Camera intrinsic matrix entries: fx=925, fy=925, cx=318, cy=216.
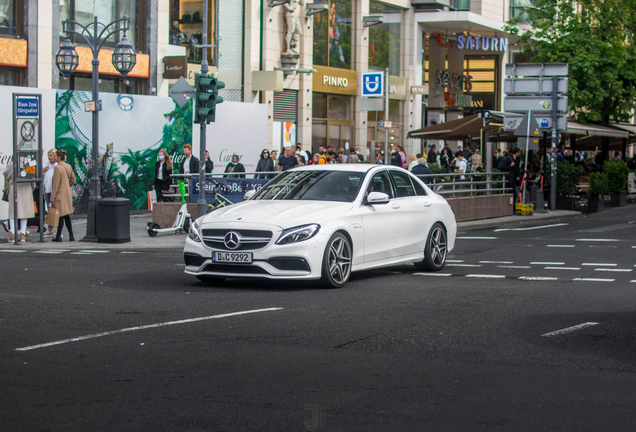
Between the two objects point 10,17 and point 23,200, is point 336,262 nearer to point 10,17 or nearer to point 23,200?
point 23,200

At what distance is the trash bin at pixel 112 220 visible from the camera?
57.2 ft

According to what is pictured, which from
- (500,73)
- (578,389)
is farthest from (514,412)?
(500,73)

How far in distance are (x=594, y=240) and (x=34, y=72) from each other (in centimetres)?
1631

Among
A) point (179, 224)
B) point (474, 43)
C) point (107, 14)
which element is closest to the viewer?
point (179, 224)

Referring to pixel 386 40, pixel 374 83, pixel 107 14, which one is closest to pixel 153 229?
pixel 374 83

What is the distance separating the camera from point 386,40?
44.8m

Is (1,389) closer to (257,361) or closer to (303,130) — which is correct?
(257,361)

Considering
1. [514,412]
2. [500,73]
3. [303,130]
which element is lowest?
[514,412]

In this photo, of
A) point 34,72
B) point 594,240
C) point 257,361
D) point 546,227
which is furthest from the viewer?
point 34,72

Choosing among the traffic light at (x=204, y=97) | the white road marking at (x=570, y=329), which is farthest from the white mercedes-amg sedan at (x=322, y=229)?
the traffic light at (x=204, y=97)

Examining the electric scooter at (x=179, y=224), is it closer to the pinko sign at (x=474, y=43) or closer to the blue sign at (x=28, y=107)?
the blue sign at (x=28, y=107)

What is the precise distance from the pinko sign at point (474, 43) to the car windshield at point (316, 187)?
37381mm

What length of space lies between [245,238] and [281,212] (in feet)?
1.83

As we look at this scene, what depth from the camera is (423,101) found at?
48.4m
